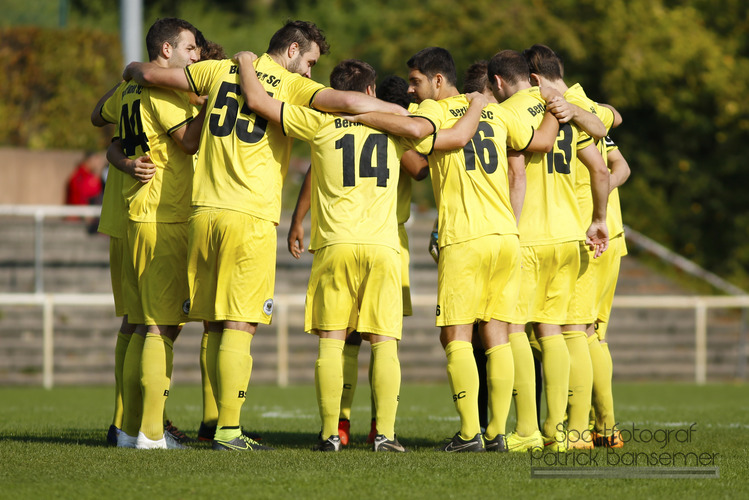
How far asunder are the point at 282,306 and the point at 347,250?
9.91 meters

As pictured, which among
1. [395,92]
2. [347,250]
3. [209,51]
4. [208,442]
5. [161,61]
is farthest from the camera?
[395,92]

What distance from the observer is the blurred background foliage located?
20.6 meters

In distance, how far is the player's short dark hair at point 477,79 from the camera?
23.6 feet

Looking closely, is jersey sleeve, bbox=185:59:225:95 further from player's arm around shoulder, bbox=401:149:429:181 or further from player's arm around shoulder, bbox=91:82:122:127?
player's arm around shoulder, bbox=401:149:429:181

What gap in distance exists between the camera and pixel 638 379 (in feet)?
57.2

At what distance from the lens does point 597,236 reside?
6910mm

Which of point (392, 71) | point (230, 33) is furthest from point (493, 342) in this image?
point (230, 33)

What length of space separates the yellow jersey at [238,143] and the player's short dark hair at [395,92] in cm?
126

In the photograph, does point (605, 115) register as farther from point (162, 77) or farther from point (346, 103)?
point (162, 77)

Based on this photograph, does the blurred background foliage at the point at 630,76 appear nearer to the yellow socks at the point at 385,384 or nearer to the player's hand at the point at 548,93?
the player's hand at the point at 548,93

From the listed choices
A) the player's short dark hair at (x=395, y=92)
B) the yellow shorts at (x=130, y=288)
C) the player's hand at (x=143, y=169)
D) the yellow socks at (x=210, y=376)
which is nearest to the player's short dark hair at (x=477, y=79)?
the player's short dark hair at (x=395, y=92)

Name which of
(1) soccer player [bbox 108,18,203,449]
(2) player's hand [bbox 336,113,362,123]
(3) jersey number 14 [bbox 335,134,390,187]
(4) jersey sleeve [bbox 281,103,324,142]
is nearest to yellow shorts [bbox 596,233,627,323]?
(3) jersey number 14 [bbox 335,134,390,187]

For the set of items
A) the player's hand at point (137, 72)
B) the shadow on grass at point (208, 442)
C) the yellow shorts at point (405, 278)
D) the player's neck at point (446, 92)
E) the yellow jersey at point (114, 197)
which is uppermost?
the player's hand at point (137, 72)

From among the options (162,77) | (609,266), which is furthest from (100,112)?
(609,266)
